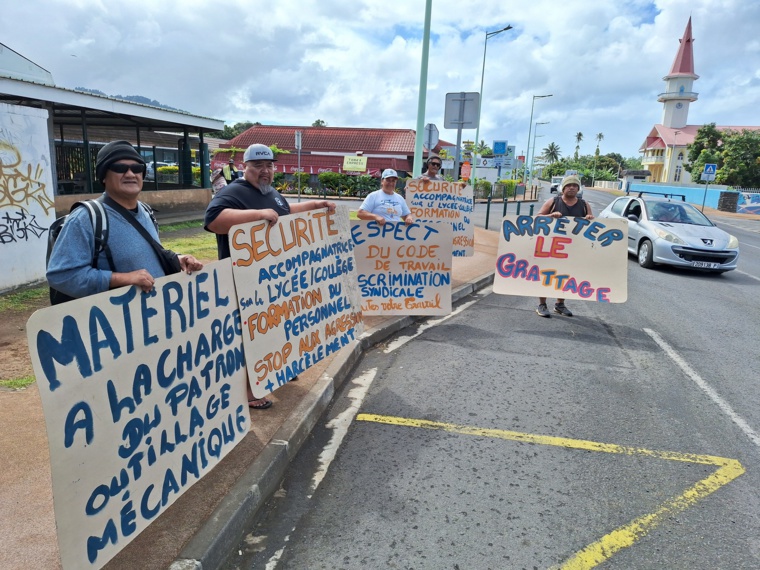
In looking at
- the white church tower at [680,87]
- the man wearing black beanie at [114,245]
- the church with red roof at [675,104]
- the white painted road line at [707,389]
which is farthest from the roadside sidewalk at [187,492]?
the white church tower at [680,87]

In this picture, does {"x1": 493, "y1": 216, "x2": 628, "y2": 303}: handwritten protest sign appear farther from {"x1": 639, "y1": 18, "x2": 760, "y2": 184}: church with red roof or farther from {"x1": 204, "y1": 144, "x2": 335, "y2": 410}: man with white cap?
{"x1": 639, "y1": 18, "x2": 760, "y2": 184}: church with red roof

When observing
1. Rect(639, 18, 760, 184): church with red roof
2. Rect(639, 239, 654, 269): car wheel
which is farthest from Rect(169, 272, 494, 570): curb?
Rect(639, 18, 760, 184): church with red roof

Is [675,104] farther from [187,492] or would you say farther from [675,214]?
[187,492]

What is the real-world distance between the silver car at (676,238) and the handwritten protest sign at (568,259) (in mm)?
4361

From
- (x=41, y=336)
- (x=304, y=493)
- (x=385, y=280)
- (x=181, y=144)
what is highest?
(x=181, y=144)

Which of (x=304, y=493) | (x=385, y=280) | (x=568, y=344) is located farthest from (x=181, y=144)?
(x=304, y=493)

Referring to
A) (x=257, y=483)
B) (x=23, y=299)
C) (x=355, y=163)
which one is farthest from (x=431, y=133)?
(x=355, y=163)

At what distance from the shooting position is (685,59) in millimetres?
87562

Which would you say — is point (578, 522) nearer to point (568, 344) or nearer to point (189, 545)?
point (189, 545)

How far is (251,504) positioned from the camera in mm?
2779

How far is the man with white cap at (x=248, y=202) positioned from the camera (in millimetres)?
3598

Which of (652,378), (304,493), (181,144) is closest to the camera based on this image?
(304,493)

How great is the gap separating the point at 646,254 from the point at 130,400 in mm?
11068

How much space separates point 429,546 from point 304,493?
32.4 inches
